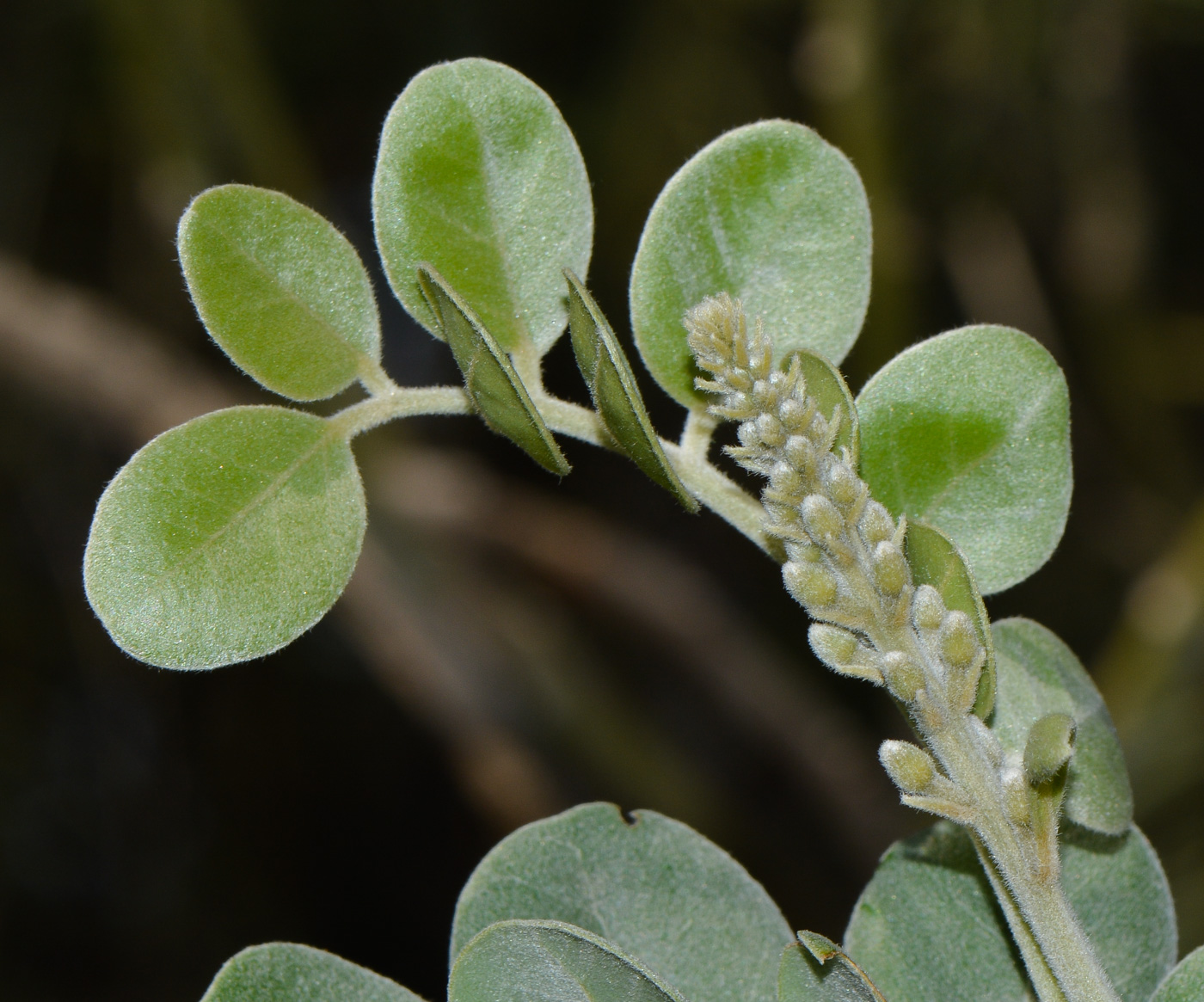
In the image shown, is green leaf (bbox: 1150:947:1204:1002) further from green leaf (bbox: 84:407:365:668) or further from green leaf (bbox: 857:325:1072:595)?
green leaf (bbox: 84:407:365:668)

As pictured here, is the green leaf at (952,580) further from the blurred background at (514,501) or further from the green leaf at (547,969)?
the blurred background at (514,501)

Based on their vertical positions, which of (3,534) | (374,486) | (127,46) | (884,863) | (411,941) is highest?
(884,863)

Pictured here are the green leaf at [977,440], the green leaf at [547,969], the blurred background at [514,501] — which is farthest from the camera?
the blurred background at [514,501]

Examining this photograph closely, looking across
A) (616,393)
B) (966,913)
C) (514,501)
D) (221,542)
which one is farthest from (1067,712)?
(514,501)

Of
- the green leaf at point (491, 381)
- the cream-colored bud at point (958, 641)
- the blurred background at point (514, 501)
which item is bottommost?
the blurred background at point (514, 501)

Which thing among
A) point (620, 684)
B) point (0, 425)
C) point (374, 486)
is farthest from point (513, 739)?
point (0, 425)

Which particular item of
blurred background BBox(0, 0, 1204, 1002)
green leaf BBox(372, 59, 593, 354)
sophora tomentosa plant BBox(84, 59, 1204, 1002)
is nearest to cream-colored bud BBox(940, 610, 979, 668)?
sophora tomentosa plant BBox(84, 59, 1204, 1002)

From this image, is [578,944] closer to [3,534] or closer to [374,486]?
[374,486]

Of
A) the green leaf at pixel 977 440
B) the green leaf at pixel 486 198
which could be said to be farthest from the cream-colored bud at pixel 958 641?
the green leaf at pixel 486 198
